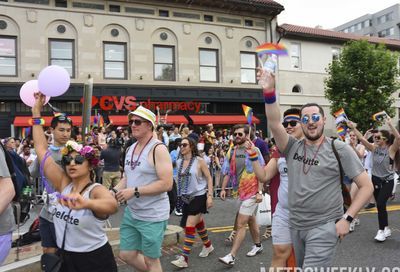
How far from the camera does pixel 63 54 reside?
64.1 ft

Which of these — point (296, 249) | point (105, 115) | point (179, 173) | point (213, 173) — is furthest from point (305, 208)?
point (105, 115)

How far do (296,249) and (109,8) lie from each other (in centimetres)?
1937

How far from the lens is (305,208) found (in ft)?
10.5

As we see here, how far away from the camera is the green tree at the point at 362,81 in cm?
2412

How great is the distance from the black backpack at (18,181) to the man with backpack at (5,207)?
0.13 m

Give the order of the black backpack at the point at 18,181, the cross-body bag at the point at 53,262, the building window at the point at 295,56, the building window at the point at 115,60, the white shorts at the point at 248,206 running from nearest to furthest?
the cross-body bag at the point at 53,262 < the black backpack at the point at 18,181 < the white shorts at the point at 248,206 < the building window at the point at 115,60 < the building window at the point at 295,56

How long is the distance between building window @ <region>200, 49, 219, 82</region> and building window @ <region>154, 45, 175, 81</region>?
1.83 meters

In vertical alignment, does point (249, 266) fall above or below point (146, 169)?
below

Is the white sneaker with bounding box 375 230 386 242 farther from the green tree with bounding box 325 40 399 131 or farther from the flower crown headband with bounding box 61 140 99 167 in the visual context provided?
the green tree with bounding box 325 40 399 131

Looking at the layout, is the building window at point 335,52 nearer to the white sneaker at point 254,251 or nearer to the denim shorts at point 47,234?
the white sneaker at point 254,251

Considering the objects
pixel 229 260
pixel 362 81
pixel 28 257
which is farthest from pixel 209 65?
pixel 28 257

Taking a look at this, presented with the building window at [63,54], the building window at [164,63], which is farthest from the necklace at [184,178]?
the building window at [164,63]

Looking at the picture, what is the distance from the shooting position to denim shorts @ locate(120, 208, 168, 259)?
3811 mm

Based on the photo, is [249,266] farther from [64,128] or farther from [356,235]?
[64,128]
